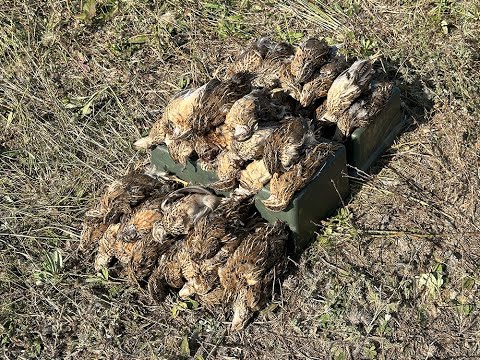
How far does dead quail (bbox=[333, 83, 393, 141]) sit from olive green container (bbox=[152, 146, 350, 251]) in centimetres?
20

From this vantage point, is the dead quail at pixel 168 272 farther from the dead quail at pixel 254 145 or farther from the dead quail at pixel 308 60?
the dead quail at pixel 308 60

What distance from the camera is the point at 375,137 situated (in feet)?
17.5

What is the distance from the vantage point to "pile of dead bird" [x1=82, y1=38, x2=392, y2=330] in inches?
176

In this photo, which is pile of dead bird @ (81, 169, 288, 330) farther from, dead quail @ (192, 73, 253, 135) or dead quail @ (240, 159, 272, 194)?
dead quail @ (192, 73, 253, 135)

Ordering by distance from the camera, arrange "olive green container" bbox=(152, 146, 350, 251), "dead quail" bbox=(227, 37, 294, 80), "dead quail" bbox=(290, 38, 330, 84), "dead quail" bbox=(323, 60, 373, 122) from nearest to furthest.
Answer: "olive green container" bbox=(152, 146, 350, 251)
"dead quail" bbox=(323, 60, 373, 122)
"dead quail" bbox=(290, 38, 330, 84)
"dead quail" bbox=(227, 37, 294, 80)

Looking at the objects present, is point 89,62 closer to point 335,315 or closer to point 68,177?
point 68,177

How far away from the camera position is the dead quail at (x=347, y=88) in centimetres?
489

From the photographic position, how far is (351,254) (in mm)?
4820

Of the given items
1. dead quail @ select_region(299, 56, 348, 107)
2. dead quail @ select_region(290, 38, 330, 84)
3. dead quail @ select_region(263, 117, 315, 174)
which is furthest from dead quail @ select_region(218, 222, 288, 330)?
dead quail @ select_region(290, 38, 330, 84)

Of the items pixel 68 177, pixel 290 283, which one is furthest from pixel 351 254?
pixel 68 177

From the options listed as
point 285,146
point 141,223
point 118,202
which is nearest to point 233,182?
point 285,146

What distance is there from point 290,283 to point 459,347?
3.76ft

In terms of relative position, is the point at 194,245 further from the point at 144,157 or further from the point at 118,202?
the point at 144,157

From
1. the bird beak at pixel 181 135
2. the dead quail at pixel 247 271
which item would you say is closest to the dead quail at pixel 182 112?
the bird beak at pixel 181 135
